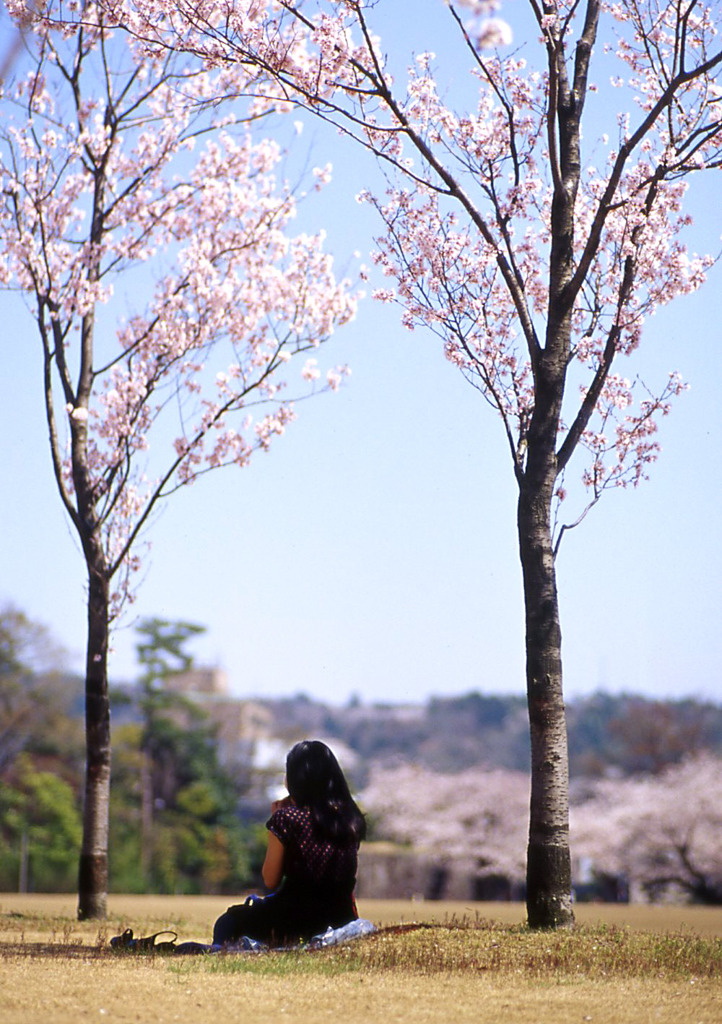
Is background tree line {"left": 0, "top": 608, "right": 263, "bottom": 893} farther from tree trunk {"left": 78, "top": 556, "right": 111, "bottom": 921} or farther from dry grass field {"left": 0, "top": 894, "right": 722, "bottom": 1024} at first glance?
dry grass field {"left": 0, "top": 894, "right": 722, "bottom": 1024}

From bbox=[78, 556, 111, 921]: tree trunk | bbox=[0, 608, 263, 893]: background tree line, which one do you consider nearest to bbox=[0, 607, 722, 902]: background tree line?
bbox=[0, 608, 263, 893]: background tree line

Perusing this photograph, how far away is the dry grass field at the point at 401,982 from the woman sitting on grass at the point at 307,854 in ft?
0.94

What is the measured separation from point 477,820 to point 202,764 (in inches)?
355

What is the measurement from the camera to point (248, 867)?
32.2m

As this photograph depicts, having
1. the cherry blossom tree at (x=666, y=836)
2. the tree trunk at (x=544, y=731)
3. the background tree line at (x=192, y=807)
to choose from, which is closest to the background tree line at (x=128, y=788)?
the background tree line at (x=192, y=807)

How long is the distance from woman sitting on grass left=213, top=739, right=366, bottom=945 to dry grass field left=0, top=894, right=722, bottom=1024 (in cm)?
29

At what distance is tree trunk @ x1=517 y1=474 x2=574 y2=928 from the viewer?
759cm

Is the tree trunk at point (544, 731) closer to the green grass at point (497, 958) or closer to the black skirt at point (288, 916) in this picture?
the green grass at point (497, 958)

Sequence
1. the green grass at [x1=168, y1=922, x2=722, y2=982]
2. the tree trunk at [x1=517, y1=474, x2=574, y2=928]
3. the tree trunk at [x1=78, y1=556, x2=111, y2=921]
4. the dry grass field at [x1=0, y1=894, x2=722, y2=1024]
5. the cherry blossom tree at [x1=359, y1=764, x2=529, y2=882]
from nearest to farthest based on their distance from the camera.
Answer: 1. the dry grass field at [x1=0, y1=894, x2=722, y2=1024]
2. the green grass at [x1=168, y1=922, x2=722, y2=982]
3. the tree trunk at [x1=517, y1=474, x2=574, y2=928]
4. the tree trunk at [x1=78, y1=556, x2=111, y2=921]
5. the cherry blossom tree at [x1=359, y1=764, x2=529, y2=882]

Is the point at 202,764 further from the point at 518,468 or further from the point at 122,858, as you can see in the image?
the point at 518,468

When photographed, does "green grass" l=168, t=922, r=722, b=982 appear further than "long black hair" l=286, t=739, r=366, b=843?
No

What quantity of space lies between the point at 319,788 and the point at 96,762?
179 inches

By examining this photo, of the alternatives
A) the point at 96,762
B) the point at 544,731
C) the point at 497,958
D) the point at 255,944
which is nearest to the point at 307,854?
the point at 255,944

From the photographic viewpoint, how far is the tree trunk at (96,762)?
10141mm
